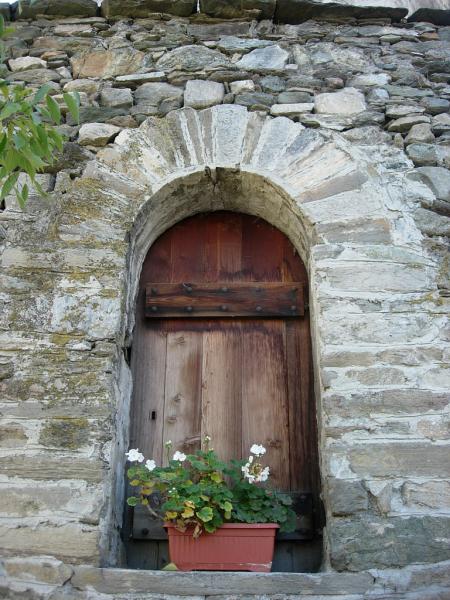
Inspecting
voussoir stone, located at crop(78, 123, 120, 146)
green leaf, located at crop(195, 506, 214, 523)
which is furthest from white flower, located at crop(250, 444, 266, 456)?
voussoir stone, located at crop(78, 123, 120, 146)

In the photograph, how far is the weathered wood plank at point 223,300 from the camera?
11.2ft

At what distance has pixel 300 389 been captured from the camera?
3.30 metres

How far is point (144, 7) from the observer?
401cm

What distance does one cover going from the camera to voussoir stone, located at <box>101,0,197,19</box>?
398 centimetres

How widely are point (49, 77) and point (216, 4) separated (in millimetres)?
1078

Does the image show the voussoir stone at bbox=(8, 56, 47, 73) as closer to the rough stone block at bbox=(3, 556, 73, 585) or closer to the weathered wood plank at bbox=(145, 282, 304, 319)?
the weathered wood plank at bbox=(145, 282, 304, 319)

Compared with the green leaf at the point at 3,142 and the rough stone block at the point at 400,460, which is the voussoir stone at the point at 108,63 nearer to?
the green leaf at the point at 3,142

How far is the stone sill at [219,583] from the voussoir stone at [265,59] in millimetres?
2664

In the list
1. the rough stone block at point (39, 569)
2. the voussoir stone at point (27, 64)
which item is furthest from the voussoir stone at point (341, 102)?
the rough stone block at point (39, 569)

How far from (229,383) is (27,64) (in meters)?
2.19

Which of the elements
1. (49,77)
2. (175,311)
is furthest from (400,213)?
(49,77)

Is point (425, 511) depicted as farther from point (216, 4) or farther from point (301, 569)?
point (216, 4)

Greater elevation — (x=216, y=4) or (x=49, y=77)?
(x=216, y=4)

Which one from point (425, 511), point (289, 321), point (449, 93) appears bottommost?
point (425, 511)
